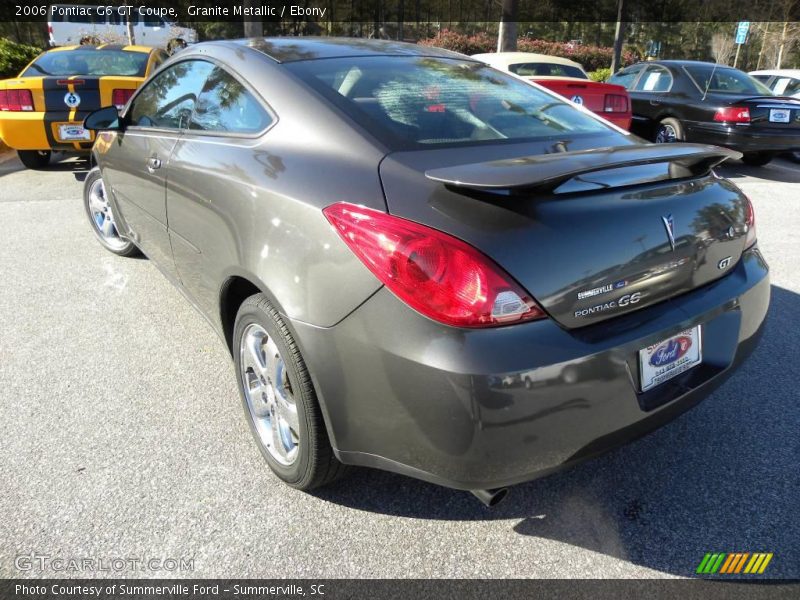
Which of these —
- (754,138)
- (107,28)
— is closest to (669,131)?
(754,138)

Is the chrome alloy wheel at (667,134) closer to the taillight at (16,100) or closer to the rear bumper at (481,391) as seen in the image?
the rear bumper at (481,391)

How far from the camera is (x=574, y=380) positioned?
159 centimetres

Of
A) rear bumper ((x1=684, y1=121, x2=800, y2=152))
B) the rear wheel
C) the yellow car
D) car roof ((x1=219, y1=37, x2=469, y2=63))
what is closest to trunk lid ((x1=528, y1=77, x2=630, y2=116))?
the rear wheel

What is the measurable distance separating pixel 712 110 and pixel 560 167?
747cm

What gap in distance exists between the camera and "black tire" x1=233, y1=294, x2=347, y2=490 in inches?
74.0

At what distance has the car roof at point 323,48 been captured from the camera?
2.56 m

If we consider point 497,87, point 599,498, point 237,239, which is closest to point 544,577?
point 599,498

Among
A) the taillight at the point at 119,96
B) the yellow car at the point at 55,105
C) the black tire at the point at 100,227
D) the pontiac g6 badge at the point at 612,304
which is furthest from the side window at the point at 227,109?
the taillight at the point at 119,96

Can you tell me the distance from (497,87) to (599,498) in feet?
5.90

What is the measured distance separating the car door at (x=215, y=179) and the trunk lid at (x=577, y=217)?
0.63 m

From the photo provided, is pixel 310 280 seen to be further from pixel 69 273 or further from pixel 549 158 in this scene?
pixel 69 273

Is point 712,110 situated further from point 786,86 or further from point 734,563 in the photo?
point 734,563

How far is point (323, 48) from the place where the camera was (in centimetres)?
270

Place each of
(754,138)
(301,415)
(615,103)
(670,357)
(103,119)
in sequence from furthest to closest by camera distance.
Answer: (754,138)
(615,103)
(103,119)
(301,415)
(670,357)
